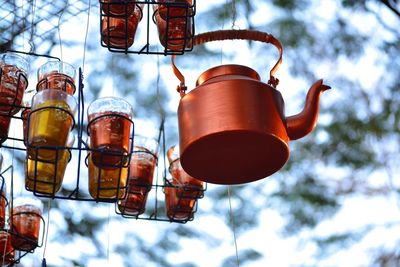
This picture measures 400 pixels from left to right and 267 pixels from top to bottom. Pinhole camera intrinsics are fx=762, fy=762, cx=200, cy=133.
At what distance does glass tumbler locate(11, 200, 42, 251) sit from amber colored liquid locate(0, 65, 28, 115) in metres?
0.33

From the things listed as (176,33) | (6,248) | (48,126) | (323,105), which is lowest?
Result: (6,248)

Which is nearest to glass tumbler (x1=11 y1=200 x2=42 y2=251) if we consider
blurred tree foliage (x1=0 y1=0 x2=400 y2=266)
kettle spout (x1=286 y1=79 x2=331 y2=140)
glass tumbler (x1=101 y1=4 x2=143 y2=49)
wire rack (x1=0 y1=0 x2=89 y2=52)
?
glass tumbler (x1=101 y1=4 x2=143 y2=49)

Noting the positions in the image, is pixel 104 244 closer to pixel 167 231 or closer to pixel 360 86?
pixel 167 231

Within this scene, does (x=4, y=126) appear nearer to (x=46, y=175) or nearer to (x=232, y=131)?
(x=46, y=175)

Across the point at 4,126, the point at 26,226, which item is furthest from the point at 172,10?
the point at 26,226

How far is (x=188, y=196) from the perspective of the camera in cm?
175

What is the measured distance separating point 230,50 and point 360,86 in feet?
1.61

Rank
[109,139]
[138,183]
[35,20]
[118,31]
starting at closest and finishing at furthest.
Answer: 1. [109,139]
2. [118,31]
3. [138,183]
4. [35,20]

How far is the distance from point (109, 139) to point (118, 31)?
0.23 meters

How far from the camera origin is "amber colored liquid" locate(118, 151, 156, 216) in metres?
1.68

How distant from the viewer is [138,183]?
65.7 inches

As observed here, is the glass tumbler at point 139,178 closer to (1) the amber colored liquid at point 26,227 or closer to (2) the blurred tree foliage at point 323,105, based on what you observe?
(1) the amber colored liquid at point 26,227

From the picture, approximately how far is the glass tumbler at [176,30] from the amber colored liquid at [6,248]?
0.56 meters

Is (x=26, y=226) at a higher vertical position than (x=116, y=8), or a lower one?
lower
